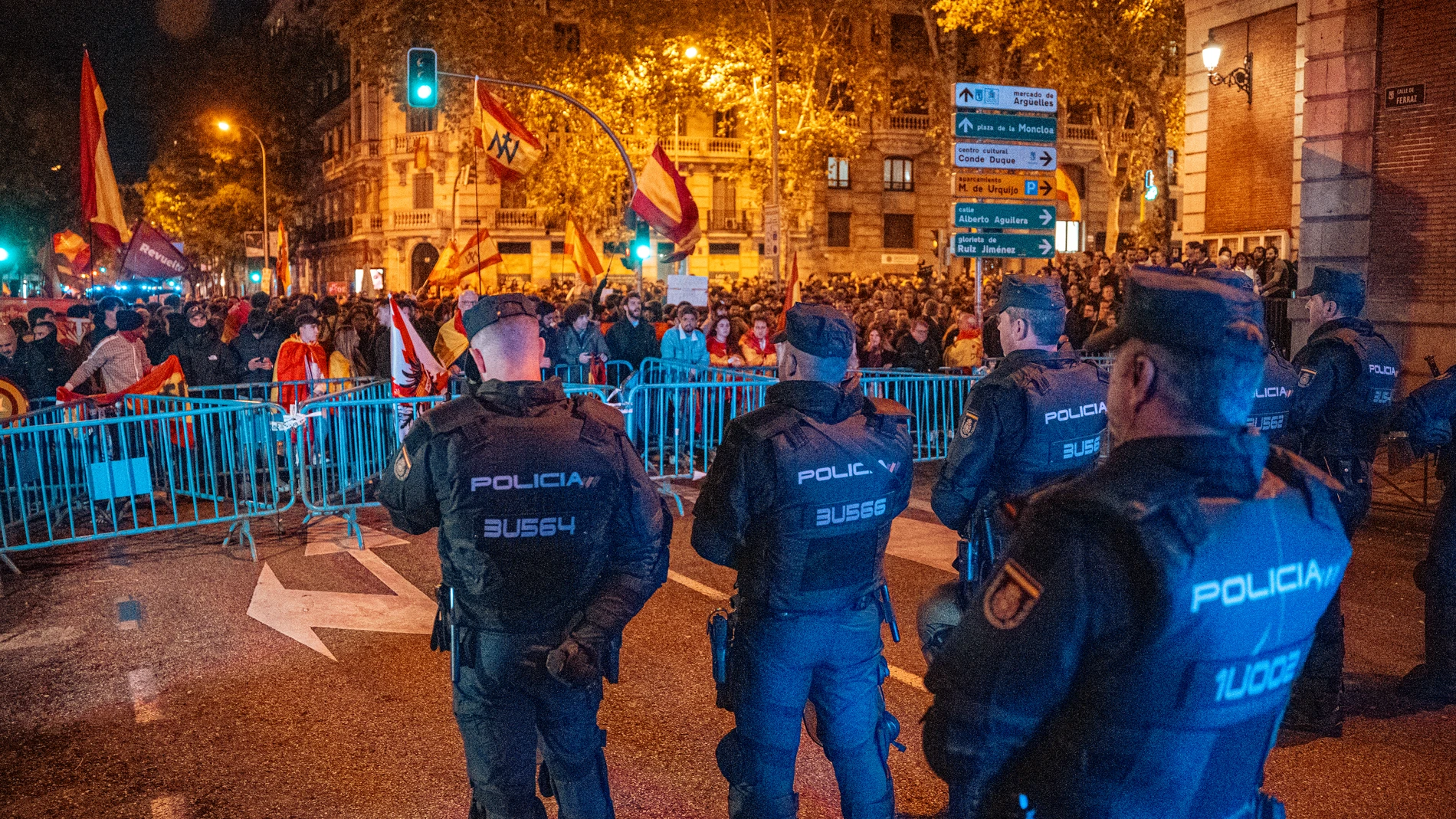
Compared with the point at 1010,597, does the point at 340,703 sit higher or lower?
lower

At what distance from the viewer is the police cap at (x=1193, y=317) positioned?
197cm

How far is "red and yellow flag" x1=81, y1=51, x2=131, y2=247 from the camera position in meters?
12.4

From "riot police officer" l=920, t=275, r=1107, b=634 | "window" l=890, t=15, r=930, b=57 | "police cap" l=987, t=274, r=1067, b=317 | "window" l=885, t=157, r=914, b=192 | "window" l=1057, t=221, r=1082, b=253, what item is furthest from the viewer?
"window" l=885, t=157, r=914, b=192

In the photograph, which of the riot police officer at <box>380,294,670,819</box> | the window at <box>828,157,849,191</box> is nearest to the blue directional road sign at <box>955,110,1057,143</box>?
the riot police officer at <box>380,294,670,819</box>

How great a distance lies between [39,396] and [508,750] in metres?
10.0

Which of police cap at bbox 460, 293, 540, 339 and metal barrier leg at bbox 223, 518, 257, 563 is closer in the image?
police cap at bbox 460, 293, 540, 339

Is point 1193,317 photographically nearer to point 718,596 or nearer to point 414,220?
point 718,596

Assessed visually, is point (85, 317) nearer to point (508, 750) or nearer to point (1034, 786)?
point (508, 750)

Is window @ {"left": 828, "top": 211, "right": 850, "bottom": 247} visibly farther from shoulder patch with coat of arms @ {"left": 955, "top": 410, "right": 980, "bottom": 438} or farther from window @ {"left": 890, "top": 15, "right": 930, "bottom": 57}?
shoulder patch with coat of arms @ {"left": 955, "top": 410, "right": 980, "bottom": 438}

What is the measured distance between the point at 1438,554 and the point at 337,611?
5820mm

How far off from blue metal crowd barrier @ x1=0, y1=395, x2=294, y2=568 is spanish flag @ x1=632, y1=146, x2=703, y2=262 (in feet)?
26.8

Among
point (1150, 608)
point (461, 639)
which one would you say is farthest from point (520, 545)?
point (1150, 608)

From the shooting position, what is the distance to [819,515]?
3.68m

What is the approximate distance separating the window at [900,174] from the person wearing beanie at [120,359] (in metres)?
45.9
